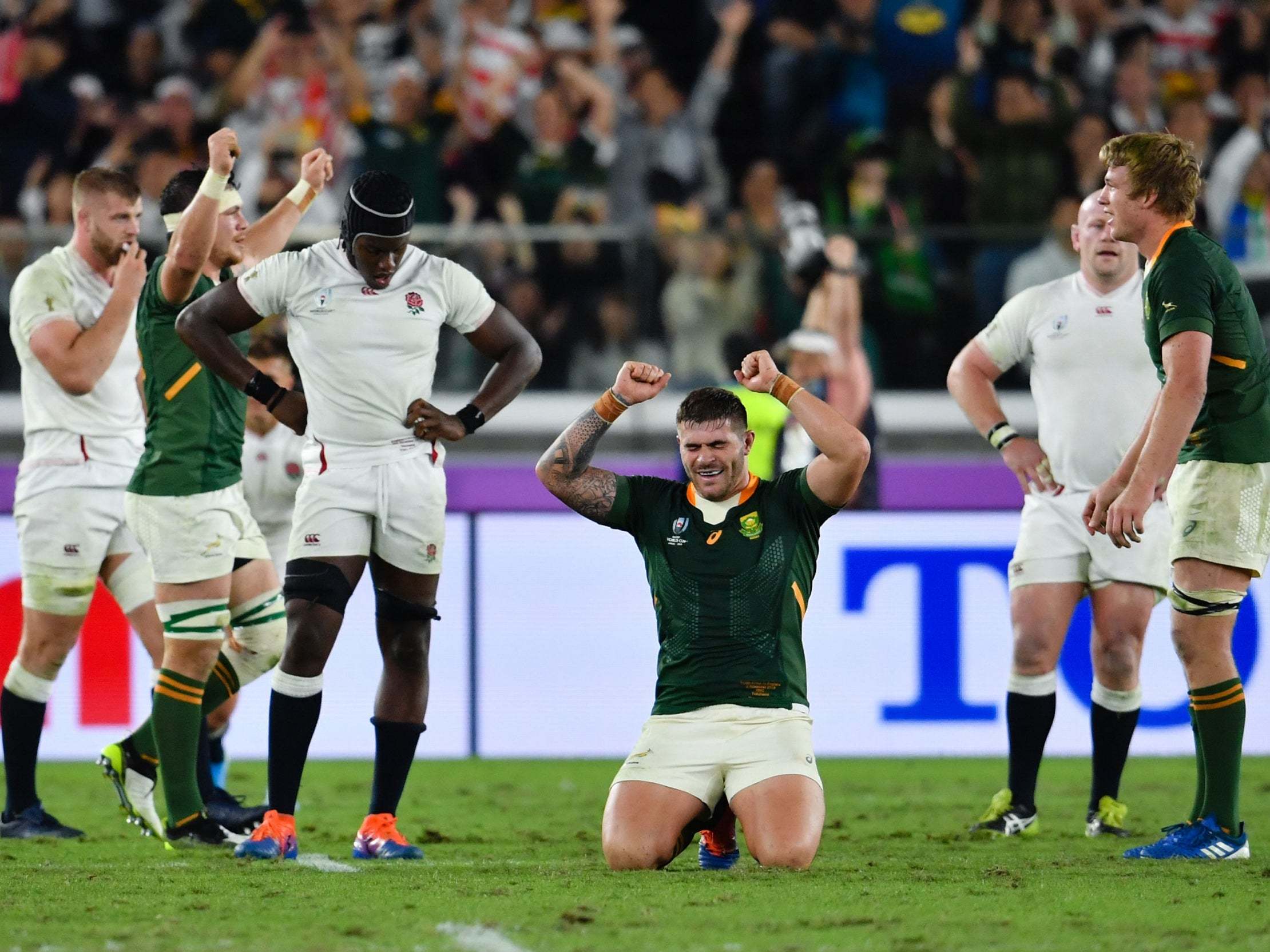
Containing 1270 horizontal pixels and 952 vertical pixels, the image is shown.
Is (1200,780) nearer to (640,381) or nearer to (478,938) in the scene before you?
(640,381)

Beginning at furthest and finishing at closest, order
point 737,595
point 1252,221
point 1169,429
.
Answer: point 1252,221 < point 737,595 < point 1169,429

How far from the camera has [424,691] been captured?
6.23m

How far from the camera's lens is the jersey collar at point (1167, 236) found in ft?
18.7

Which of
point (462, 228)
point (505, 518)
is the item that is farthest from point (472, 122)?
point (505, 518)

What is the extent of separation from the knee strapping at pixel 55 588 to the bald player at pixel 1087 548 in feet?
11.4

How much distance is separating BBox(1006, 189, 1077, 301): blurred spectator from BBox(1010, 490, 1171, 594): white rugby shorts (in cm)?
424

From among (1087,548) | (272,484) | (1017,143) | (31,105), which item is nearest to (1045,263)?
(1017,143)

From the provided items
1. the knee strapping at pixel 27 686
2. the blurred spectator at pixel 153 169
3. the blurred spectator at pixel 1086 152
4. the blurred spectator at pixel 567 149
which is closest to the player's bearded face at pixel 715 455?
the knee strapping at pixel 27 686

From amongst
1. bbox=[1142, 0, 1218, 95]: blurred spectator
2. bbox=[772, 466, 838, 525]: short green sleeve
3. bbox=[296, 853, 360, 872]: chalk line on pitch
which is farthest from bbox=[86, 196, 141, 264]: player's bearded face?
bbox=[1142, 0, 1218, 95]: blurred spectator

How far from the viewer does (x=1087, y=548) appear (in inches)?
270

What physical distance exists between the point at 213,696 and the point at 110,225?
70.2 inches

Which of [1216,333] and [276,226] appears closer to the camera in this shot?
[1216,333]

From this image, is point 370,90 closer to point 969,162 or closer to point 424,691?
point 969,162

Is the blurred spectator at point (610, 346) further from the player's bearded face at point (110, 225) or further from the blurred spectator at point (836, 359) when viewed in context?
the player's bearded face at point (110, 225)
